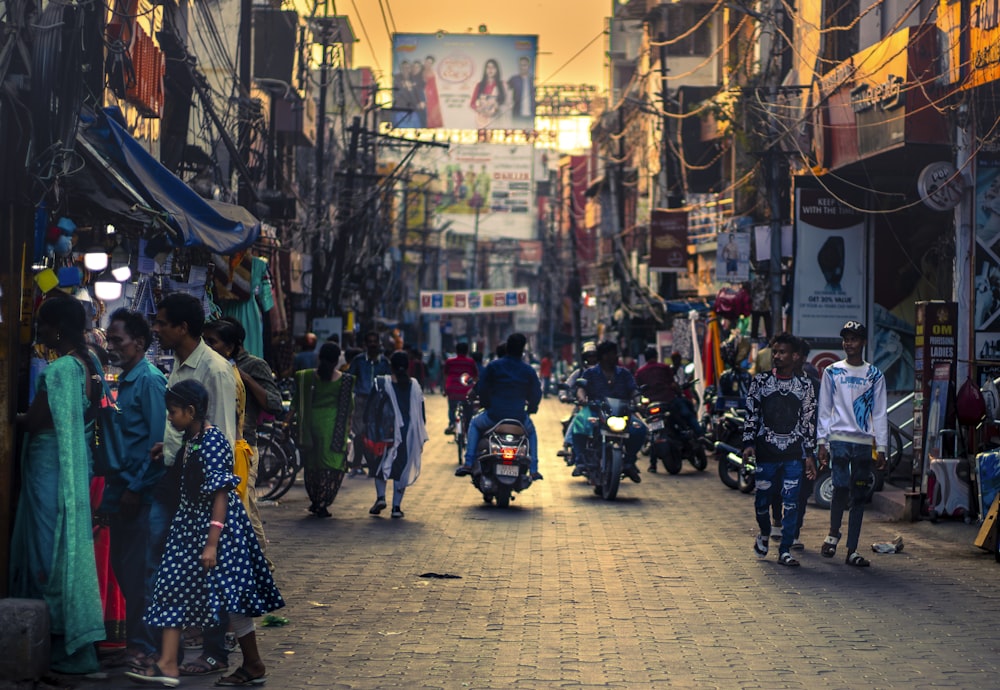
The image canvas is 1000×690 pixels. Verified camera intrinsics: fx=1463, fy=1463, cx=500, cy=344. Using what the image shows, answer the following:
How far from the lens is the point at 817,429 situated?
1159 cm

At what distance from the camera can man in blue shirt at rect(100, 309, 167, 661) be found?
714 cm

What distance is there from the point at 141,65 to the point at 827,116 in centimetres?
981

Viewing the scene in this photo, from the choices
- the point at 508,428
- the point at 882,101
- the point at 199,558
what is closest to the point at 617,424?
the point at 508,428

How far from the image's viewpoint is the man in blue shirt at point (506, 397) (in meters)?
16.0

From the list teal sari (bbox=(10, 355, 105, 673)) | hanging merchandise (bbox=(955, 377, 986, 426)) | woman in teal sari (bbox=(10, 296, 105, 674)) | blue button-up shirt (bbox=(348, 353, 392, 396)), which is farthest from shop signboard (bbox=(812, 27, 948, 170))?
teal sari (bbox=(10, 355, 105, 673))

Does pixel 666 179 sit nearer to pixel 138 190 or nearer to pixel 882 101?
pixel 882 101

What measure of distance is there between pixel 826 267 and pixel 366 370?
738 centimetres

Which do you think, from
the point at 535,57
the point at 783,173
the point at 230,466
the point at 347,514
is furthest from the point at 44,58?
the point at 535,57

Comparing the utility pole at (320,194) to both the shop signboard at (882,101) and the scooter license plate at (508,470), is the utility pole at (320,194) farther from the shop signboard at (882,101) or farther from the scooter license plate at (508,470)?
the scooter license plate at (508,470)

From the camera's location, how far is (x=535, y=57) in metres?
68.9

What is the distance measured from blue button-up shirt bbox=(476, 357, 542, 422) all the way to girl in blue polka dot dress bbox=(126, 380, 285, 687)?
9154 millimetres

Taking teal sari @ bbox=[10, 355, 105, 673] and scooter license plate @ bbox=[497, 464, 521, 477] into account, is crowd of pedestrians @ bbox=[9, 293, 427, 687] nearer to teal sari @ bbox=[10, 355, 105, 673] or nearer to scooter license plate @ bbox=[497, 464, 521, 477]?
teal sari @ bbox=[10, 355, 105, 673]

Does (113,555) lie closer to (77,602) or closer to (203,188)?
(77,602)

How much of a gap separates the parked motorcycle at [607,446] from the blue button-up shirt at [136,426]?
10132 mm
